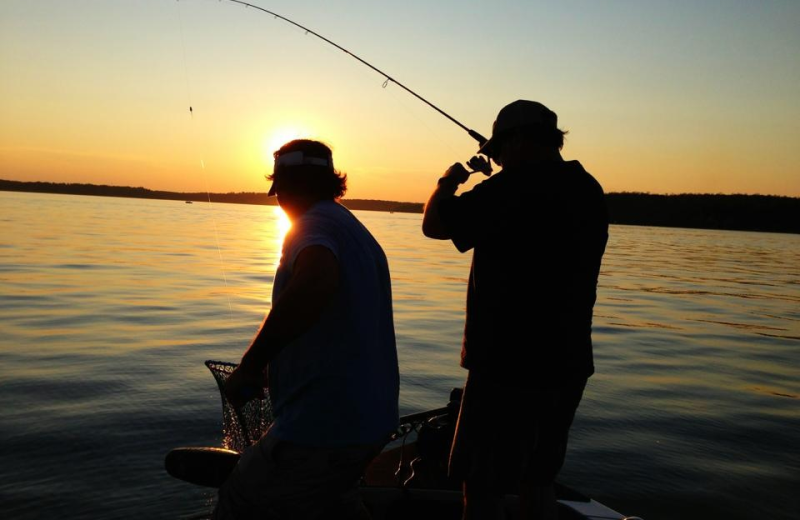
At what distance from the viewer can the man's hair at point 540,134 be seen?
10.7 ft

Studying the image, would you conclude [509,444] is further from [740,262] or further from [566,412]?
[740,262]

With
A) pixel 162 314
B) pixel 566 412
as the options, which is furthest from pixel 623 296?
pixel 566 412

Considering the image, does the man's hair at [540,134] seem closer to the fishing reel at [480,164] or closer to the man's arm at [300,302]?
the fishing reel at [480,164]

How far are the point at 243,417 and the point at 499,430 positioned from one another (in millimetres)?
1333

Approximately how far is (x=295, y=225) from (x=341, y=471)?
0.90 m

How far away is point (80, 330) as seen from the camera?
12.1m

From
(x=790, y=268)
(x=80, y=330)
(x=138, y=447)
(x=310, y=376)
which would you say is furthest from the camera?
(x=790, y=268)

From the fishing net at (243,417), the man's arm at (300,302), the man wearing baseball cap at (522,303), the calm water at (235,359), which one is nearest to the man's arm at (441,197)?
the man wearing baseball cap at (522,303)

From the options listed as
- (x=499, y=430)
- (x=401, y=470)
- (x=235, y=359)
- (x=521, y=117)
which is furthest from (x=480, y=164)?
(x=235, y=359)

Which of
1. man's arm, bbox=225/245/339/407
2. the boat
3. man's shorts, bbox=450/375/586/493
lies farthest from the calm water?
man's arm, bbox=225/245/339/407

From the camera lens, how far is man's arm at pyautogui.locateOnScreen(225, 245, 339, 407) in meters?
2.35

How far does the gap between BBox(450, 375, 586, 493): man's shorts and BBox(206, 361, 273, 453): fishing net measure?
1018mm

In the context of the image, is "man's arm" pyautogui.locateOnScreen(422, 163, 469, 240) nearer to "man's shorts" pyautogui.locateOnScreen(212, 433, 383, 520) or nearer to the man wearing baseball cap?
the man wearing baseball cap

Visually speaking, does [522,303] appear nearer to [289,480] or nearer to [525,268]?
[525,268]
